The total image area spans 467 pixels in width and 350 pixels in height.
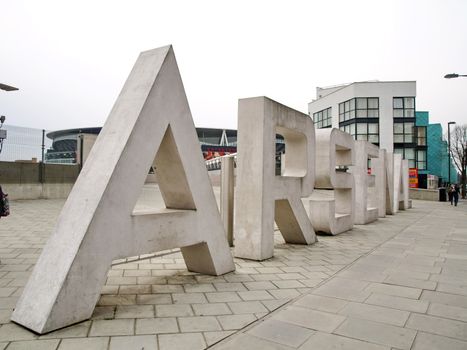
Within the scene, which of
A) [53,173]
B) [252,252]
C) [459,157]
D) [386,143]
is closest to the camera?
[252,252]

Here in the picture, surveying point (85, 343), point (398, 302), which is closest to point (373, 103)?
point (398, 302)

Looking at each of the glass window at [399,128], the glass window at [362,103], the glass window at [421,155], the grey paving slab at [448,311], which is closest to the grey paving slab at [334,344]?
the grey paving slab at [448,311]

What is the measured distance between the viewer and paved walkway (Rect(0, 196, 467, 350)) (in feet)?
11.1

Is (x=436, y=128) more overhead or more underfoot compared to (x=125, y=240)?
more overhead

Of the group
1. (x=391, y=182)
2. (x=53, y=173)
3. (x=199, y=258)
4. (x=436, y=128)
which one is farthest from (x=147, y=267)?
(x=436, y=128)

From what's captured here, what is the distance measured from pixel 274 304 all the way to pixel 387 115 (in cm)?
4278

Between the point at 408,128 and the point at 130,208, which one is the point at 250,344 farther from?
the point at 408,128

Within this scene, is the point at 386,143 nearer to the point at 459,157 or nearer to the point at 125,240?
the point at 459,157

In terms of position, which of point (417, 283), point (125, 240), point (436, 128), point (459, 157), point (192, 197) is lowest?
point (417, 283)

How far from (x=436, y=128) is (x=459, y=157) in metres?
15.1

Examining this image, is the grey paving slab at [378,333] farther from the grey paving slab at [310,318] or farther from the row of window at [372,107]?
the row of window at [372,107]

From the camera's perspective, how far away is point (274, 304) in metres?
4.45

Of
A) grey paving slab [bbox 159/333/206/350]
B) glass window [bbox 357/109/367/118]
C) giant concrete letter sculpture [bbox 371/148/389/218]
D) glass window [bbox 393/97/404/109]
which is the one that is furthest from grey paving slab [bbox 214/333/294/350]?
glass window [bbox 393/97/404/109]

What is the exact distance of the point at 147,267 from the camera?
6.22 meters
